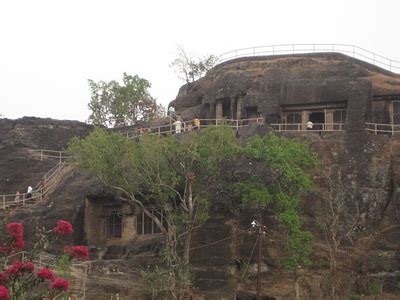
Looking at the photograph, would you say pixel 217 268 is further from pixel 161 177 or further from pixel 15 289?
pixel 15 289

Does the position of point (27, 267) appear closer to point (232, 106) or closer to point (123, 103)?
point (232, 106)

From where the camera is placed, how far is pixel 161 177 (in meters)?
33.6

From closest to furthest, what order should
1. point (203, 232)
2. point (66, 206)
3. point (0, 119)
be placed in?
point (203, 232) < point (66, 206) < point (0, 119)

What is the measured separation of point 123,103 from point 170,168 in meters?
26.5

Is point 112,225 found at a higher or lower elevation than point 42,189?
lower

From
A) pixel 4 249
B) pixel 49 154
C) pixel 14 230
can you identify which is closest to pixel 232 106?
pixel 49 154

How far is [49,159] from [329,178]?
64.5 feet

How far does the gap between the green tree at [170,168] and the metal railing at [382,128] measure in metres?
11.3

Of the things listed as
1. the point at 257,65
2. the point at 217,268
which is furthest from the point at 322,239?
the point at 257,65

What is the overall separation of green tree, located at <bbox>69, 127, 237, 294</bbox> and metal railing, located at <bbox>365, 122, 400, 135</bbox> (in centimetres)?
1132

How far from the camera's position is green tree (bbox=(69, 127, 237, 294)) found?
110 ft

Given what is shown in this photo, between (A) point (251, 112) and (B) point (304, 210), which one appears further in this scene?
(A) point (251, 112)

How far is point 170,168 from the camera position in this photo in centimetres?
3400

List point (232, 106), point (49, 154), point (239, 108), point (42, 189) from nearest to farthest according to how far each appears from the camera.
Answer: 1. point (42, 189)
2. point (239, 108)
3. point (232, 106)
4. point (49, 154)
